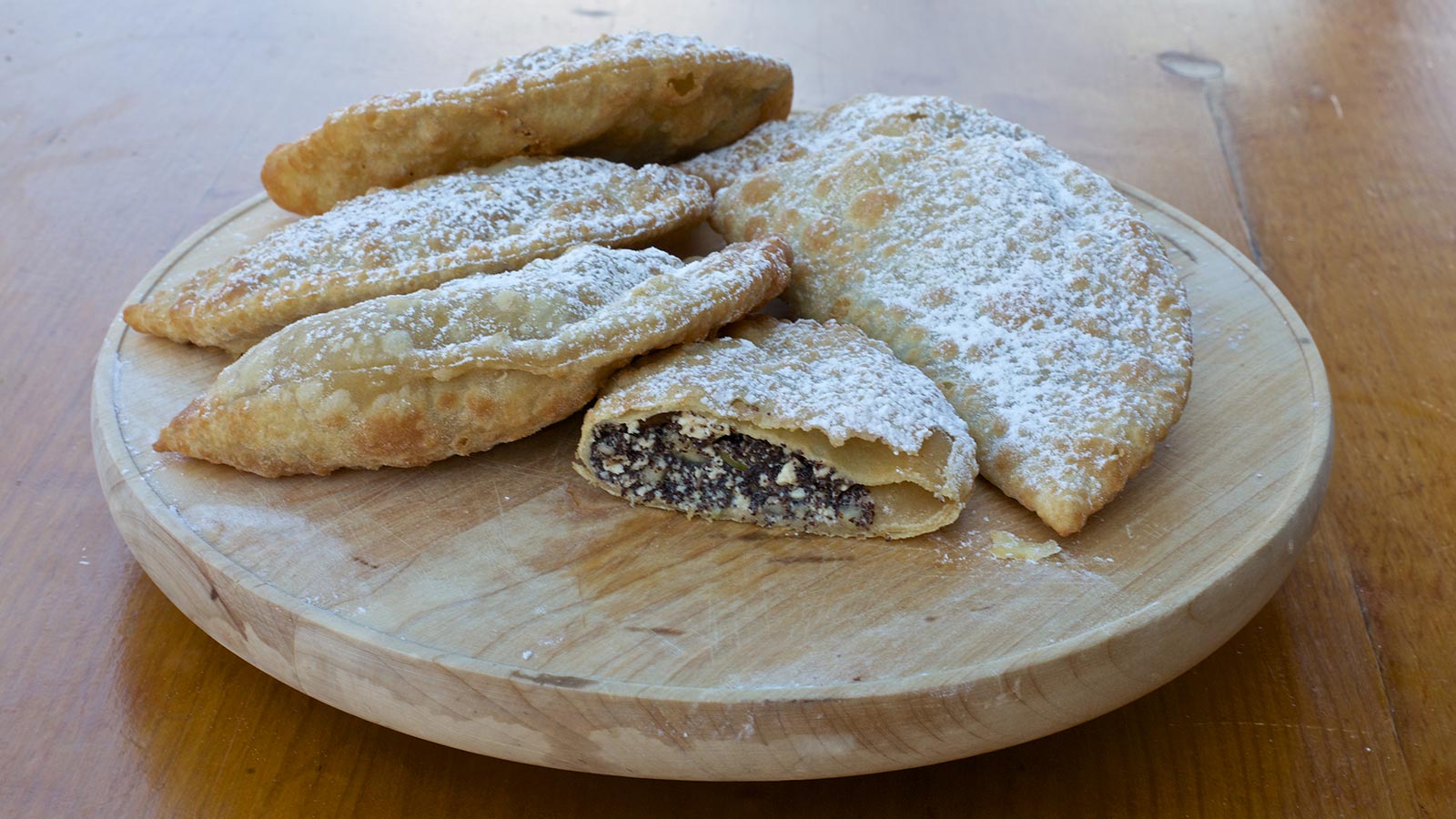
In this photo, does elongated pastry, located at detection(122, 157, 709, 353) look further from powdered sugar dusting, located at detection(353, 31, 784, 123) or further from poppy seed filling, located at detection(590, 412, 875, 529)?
poppy seed filling, located at detection(590, 412, 875, 529)

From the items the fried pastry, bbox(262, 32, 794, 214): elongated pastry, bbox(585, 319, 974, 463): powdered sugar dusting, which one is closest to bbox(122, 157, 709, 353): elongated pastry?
bbox(262, 32, 794, 214): elongated pastry

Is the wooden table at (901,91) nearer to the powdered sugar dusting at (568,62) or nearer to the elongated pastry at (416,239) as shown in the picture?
the elongated pastry at (416,239)

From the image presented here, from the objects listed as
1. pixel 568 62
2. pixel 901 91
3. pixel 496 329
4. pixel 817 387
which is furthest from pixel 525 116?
pixel 901 91

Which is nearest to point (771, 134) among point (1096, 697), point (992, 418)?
point (992, 418)

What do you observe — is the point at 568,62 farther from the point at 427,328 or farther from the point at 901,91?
the point at 901,91

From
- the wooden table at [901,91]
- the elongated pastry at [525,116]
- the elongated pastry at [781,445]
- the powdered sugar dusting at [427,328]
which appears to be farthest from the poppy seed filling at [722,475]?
the elongated pastry at [525,116]
